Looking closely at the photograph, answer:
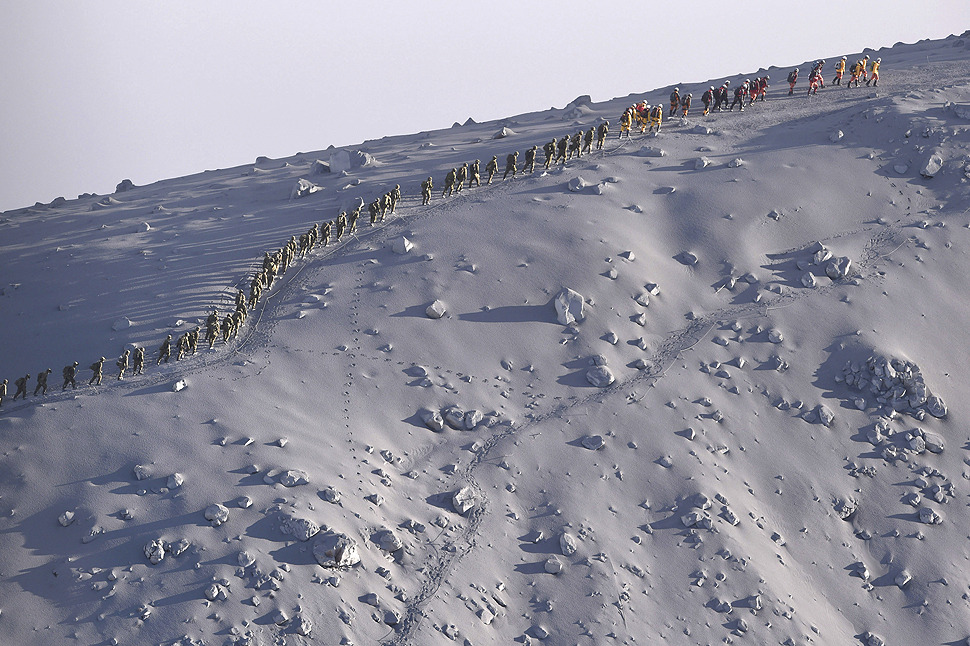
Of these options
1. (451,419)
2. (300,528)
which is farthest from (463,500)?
(300,528)

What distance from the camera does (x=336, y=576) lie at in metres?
23.5

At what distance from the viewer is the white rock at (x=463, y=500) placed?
26719 millimetres

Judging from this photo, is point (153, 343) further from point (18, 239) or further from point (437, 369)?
point (18, 239)

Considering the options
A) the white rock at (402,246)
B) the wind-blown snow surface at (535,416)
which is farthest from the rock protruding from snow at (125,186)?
the white rock at (402,246)

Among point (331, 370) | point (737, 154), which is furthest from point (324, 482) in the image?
point (737, 154)

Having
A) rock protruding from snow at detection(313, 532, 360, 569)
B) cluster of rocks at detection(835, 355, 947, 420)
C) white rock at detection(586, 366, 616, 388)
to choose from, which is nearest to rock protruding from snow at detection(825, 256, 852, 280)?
cluster of rocks at detection(835, 355, 947, 420)

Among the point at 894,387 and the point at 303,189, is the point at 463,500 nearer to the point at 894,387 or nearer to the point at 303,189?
the point at 894,387

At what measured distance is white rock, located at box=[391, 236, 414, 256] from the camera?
36.6 m

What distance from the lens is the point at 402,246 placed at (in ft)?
120

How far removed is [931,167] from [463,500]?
27368mm

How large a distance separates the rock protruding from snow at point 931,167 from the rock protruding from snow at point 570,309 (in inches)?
722

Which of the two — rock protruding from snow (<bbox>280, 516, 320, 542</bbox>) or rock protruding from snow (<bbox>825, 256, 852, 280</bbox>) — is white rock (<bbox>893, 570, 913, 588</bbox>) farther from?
rock protruding from snow (<bbox>280, 516, 320, 542</bbox>)

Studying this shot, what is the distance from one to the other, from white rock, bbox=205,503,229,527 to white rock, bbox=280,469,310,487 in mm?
1839

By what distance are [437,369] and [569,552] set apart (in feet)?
26.3
